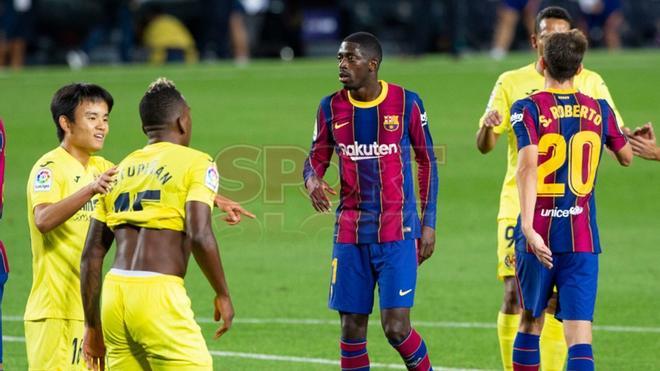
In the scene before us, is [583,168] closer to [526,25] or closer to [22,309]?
[22,309]

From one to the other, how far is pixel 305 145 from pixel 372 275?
10775 mm

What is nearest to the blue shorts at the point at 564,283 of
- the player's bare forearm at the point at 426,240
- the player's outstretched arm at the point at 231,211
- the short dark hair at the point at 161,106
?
the player's bare forearm at the point at 426,240

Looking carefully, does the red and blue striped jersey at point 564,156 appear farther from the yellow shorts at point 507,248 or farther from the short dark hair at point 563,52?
the yellow shorts at point 507,248

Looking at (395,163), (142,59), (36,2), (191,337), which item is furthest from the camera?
(142,59)

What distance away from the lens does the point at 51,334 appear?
7426 mm

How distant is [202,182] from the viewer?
648 centimetres

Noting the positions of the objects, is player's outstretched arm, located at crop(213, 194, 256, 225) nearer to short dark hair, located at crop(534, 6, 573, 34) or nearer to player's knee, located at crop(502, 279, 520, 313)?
player's knee, located at crop(502, 279, 520, 313)

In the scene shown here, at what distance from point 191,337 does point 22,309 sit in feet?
18.7

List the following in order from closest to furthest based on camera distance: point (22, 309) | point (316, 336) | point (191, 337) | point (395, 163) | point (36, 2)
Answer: point (191, 337)
point (395, 163)
point (316, 336)
point (22, 309)
point (36, 2)

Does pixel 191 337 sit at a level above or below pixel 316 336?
above

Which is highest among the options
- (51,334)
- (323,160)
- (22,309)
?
(323,160)

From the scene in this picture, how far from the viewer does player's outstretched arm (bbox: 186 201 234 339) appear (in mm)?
6383

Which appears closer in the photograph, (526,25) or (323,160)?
(323,160)

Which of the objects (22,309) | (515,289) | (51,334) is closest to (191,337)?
(51,334)
